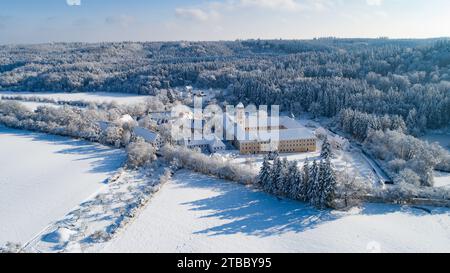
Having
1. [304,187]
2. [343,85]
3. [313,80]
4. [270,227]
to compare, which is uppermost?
[313,80]

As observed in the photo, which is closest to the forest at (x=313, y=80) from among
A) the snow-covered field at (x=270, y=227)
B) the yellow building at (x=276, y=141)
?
the yellow building at (x=276, y=141)

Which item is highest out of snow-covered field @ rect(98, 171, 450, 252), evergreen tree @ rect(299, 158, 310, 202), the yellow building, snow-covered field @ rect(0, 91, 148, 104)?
snow-covered field @ rect(0, 91, 148, 104)

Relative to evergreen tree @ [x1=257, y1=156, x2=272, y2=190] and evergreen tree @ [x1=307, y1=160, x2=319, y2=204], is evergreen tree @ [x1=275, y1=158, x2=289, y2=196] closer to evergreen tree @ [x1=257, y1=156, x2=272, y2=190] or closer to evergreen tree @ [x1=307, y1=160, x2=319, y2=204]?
evergreen tree @ [x1=257, y1=156, x2=272, y2=190]

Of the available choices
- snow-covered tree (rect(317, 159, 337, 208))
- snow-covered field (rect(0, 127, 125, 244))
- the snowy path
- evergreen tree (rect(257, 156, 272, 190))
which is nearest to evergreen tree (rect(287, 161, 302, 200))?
evergreen tree (rect(257, 156, 272, 190))

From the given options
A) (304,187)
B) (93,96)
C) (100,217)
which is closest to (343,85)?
(304,187)

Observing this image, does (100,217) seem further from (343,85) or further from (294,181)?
(343,85)
